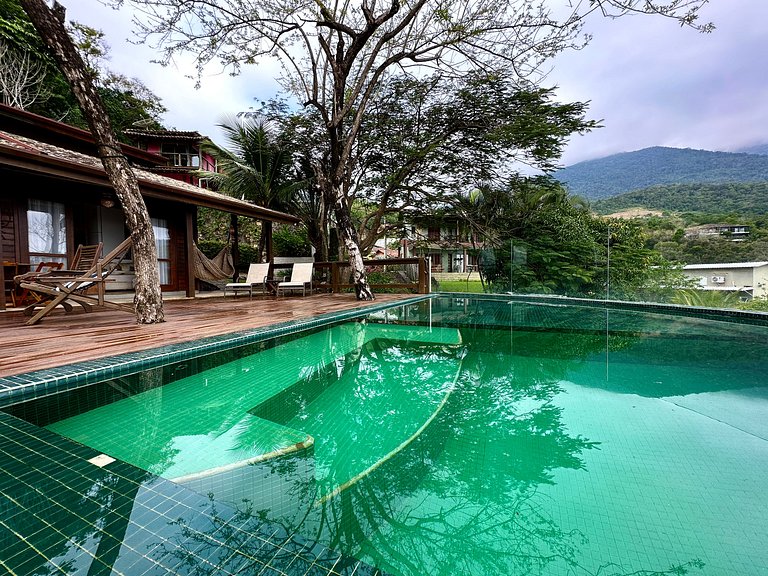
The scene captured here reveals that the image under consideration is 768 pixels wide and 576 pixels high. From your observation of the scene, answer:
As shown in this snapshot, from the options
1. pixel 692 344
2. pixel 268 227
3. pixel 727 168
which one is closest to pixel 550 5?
pixel 692 344

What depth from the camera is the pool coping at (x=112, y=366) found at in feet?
8.20

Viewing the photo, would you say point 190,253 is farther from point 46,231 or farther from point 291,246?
point 291,246

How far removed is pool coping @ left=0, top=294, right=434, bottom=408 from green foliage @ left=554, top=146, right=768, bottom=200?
12.7 metres

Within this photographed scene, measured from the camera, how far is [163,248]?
9.73m

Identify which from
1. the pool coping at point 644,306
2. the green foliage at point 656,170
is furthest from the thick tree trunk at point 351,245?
the green foliage at point 656,170

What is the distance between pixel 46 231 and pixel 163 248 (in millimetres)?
2481

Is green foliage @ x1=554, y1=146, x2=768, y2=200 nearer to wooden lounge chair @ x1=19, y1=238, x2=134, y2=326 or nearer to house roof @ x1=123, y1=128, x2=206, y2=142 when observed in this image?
wooden lounge chair @ x1=19, y1=238, x2=134, y2=326

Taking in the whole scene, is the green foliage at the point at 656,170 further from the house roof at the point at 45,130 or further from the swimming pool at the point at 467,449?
the house roof at the point at 45,130

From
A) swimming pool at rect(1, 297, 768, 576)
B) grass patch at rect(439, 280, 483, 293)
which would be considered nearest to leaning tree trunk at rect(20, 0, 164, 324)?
swimming pool at rect(1, 297, 768, 576)

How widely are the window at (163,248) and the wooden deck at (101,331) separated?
10.2 ft

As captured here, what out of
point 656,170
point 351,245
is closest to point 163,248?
point 351,245

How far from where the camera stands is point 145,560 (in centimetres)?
106

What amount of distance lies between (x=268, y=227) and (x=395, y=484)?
10942mm

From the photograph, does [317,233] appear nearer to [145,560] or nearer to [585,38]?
[585,38]
